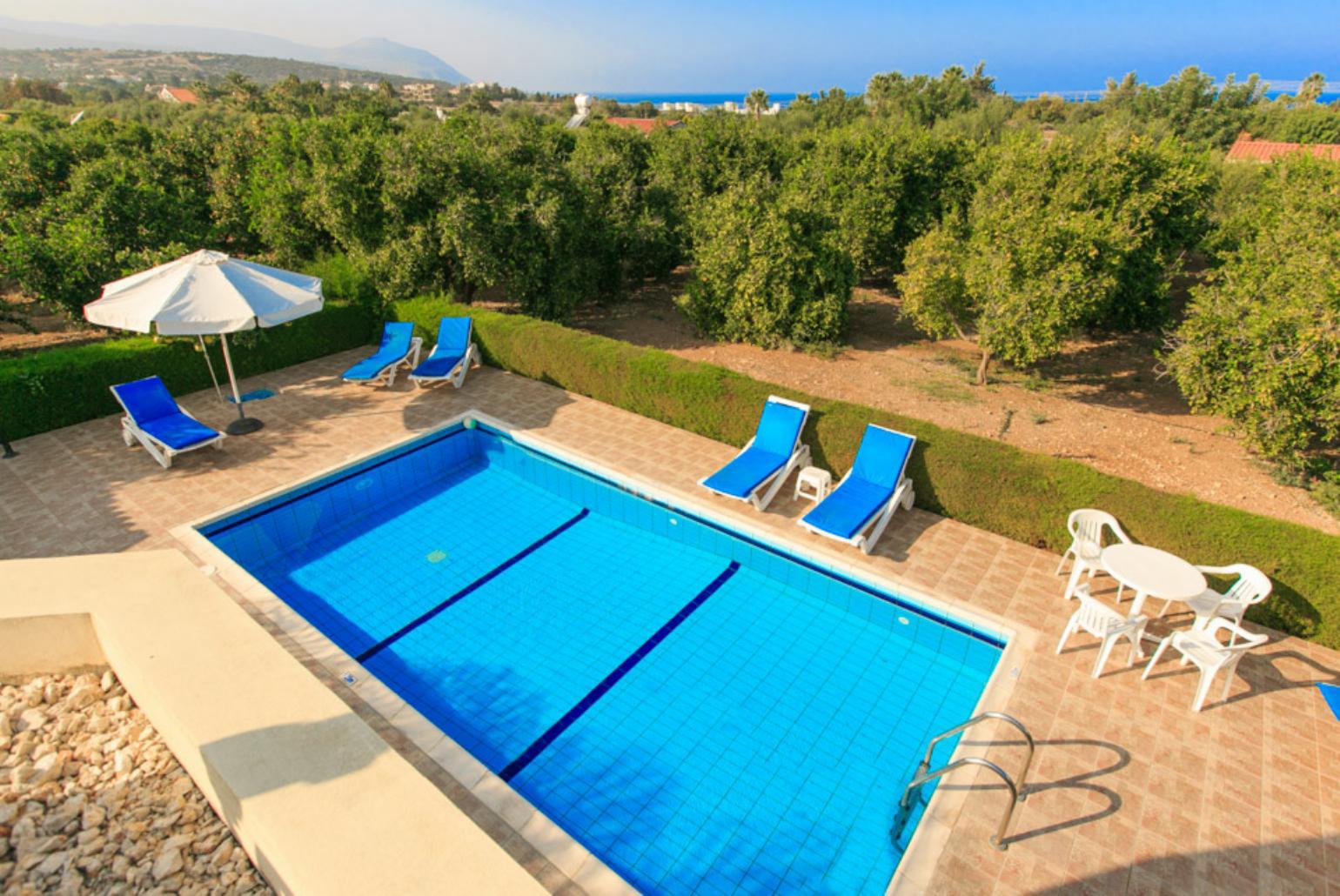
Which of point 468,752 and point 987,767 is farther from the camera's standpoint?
point 468,752

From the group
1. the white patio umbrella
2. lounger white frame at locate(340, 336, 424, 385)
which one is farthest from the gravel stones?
lounger white frame at locate(340, 336, 424, 385)

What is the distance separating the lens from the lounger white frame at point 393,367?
1314 cm

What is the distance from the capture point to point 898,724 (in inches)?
265

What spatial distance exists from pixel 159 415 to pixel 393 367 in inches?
151

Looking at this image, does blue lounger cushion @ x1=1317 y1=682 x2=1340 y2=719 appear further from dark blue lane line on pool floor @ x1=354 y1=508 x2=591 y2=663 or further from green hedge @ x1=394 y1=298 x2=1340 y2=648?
dark blue lane line on pool floor @ x1=354 y1=508 x2=591 y2=663

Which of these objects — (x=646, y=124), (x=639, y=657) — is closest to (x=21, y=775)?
(x=639, y=657)

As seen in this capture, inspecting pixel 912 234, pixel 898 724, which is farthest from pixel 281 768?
pixel 912 234

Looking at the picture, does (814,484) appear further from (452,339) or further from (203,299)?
(203,299)

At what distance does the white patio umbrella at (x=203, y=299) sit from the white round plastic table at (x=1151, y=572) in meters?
11.2

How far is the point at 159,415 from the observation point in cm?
1084

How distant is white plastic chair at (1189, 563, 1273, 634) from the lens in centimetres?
681

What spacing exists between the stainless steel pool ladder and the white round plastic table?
7.95 ft

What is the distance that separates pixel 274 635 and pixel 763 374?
33.2ft

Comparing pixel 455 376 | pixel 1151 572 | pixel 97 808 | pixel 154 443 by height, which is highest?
pixel 1151 572
